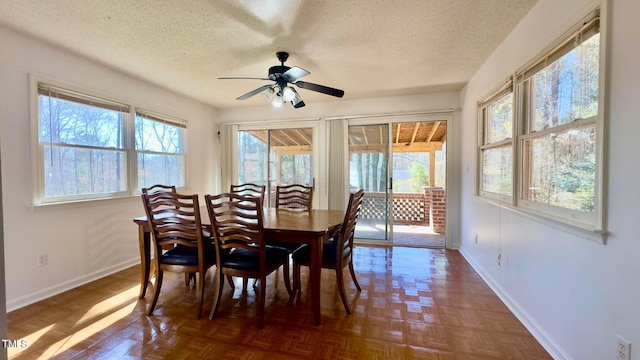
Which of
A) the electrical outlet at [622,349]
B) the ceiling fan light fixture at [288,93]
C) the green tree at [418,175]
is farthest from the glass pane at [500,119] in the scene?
the green tree at [418,175]

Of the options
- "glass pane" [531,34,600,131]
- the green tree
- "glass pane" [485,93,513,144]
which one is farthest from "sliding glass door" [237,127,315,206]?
"glass pane" [531,34,600,131]

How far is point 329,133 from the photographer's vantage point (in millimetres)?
4480

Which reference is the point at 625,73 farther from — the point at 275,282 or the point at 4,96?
the point at 4,96

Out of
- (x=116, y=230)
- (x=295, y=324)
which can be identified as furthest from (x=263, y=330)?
(x=116, y=230)

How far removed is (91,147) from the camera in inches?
115

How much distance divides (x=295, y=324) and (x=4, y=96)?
2972 mm

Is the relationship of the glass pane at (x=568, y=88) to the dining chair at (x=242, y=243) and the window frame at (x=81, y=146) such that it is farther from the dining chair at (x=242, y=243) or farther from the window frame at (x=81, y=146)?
the window frame at (x=81, y=146)

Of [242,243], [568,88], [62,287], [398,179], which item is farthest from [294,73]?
[398,179]

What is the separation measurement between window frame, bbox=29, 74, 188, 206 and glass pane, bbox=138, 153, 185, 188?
11 centimetres

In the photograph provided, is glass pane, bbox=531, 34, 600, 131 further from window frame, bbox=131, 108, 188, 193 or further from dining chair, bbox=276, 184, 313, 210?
window frame, bbox=131, 108, 188, 193

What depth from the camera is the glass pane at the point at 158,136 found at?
350 centimetres

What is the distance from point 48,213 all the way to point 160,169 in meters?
1.39

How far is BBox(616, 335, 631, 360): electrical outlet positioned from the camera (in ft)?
4.01

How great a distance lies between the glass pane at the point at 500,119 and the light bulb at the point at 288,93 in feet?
6.39
